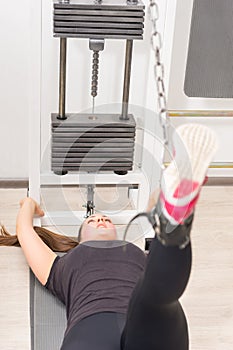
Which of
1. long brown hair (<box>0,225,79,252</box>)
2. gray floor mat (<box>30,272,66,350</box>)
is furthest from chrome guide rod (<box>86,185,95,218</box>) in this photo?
gray floor mat (<box>30,272,66,350</box>)

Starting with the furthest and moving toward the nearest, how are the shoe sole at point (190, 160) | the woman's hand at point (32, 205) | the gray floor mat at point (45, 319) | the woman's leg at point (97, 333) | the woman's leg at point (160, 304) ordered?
the woman's hand at point (32, 205) → the gray floor mat at point (45, 319) → the woman's leg at point (97, 333) → the woman's leg at point (160, 304) → the shoe sole at point (190, 160)

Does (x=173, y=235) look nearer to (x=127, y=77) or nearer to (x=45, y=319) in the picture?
(x=45, y=319)

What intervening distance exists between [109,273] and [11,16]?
1.13 m

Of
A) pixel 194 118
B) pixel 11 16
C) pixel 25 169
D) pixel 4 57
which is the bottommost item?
pixel 25 169

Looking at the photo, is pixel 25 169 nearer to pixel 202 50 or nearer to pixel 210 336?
pixel 202 50

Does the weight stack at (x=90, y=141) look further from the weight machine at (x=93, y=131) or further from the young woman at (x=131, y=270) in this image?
the young woman at (x=131, y=270)

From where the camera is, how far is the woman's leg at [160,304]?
1176mm

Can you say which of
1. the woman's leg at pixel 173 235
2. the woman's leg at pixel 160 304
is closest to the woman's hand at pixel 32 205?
the woman's leg at pixel 160 304

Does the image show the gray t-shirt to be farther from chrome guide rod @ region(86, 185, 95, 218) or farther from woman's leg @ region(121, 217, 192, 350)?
chrome guide rod @ region(86, 185, 95, 218)

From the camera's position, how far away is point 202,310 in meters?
2.26

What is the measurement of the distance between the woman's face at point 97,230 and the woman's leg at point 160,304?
0.50 m

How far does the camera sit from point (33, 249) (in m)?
2.19

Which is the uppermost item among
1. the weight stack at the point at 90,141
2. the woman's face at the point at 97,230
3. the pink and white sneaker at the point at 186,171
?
the pink and white sneaker at the point at 186,171

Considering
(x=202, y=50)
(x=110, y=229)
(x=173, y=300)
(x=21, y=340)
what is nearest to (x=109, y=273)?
(x=110, y=229)
